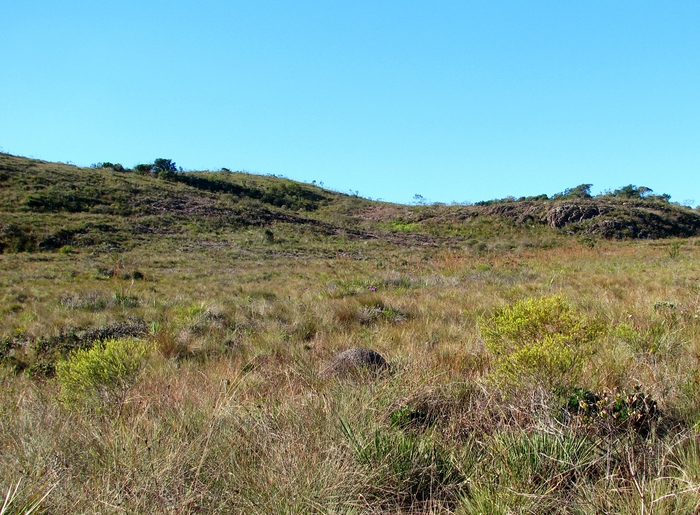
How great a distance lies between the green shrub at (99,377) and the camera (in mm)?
3227

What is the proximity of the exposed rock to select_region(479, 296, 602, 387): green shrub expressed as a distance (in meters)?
0.89

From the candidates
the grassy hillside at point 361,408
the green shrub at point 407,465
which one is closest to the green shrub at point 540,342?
→ the grassy hillside at point 361,408

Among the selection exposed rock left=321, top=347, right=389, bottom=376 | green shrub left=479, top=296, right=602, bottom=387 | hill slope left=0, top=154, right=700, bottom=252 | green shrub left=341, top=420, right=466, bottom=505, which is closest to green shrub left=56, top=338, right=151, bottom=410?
exposed rock left=321, top=347, right=389, bottom=376

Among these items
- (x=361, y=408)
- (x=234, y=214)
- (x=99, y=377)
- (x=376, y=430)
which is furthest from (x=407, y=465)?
(x=234, y=214)

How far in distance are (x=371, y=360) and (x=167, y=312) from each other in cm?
557

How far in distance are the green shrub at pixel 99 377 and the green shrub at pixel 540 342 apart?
255 cm

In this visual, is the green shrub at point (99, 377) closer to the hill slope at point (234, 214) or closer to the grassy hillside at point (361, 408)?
the grassy hillside at point (361, 408)

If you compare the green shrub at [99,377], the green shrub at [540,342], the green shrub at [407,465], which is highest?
the green shrub at [540,342]

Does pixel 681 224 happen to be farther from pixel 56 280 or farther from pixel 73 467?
pixel 73 467

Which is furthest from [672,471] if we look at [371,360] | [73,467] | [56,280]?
[56,280]

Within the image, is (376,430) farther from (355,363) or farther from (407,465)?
(355,363)

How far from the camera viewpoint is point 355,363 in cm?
385

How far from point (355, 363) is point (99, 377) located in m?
1.85

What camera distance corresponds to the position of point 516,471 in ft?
6.87
